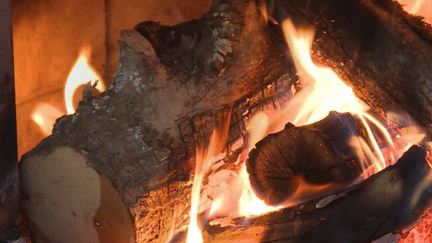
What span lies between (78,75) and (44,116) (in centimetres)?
25

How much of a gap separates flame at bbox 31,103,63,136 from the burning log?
0.76 m

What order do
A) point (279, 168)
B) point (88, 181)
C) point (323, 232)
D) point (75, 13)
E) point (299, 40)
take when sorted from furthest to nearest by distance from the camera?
1. point (75, 13)
2. point (299, 40)
3. point (279, 168)
4. point (323, 232)
5. point (88, 181)

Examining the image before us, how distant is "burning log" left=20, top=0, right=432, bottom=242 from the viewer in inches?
73.7

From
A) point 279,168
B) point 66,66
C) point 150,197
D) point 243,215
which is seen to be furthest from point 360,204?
point 66,66

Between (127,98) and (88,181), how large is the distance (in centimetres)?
30

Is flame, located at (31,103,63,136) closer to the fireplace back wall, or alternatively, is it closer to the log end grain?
the fireplace back wall

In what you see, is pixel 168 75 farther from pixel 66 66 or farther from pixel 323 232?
pixel 66 66

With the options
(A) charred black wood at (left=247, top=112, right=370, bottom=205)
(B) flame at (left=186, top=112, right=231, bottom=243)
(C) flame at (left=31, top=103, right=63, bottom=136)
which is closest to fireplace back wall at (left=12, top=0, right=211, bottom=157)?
(C) flame at (left=31, top=103, right=63, bottom=136)

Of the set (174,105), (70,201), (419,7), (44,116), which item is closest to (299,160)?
(174,105)

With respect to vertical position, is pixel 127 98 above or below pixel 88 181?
above

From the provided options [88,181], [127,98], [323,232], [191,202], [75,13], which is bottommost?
[323,232]

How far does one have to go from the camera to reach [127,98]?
1.98m

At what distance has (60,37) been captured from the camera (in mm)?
2738

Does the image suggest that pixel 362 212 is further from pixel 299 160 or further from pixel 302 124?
pixel 302 124
